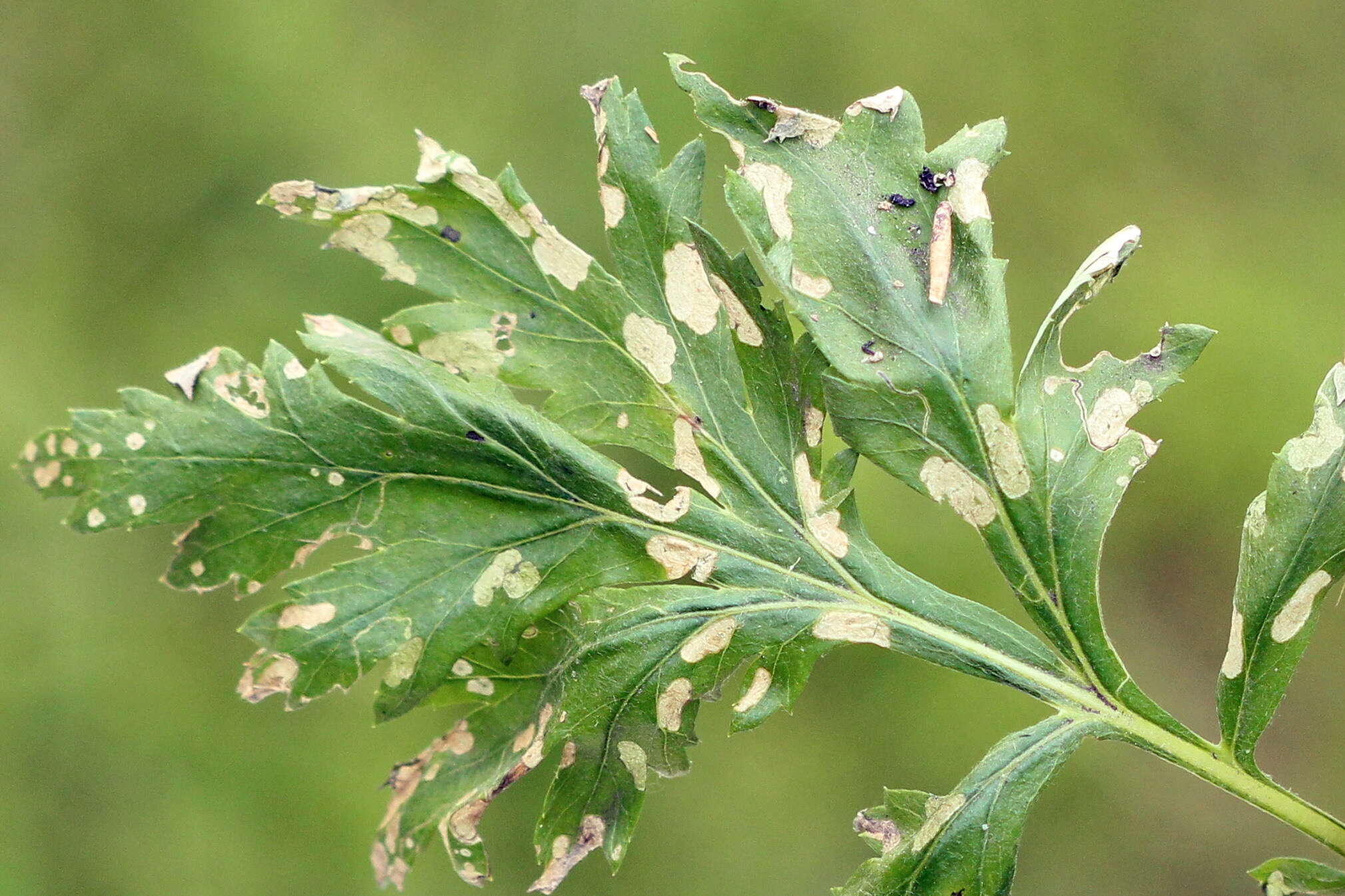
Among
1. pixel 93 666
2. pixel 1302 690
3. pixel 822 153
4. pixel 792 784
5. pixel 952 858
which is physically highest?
pixel 822 153

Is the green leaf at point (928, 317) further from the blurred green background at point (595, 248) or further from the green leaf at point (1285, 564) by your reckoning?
the blurred green background at point (595, 248)

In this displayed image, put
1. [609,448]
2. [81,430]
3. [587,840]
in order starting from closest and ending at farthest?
[81,430] < [587,840] < [609,448]

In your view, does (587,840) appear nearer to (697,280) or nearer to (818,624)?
(818,624)

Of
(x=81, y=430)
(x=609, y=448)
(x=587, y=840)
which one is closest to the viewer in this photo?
(x=81, y=430)

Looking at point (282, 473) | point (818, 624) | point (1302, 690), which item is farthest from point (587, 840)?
point (1302, 690)

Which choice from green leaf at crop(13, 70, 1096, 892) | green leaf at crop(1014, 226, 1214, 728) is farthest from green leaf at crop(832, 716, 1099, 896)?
green leaf at crop(1014, 226, 1214, 728)

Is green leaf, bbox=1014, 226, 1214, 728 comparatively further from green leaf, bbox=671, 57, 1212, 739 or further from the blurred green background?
the blurred green background
